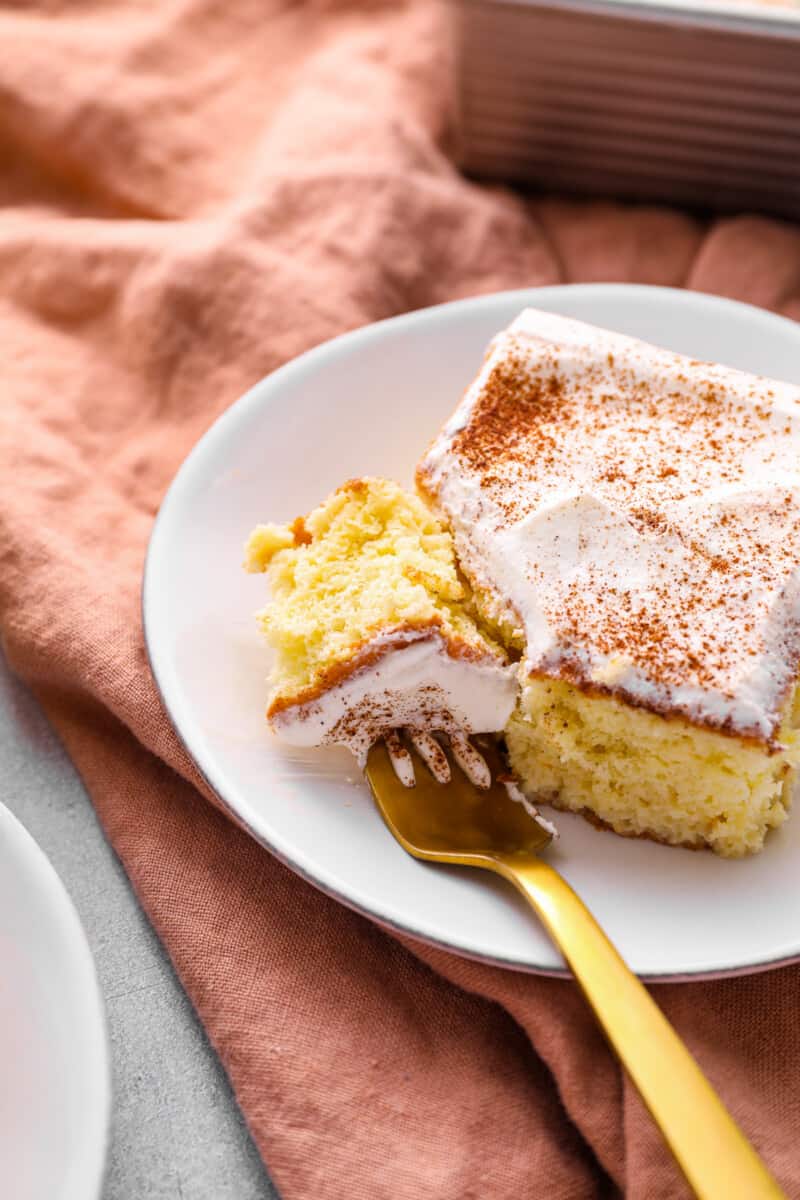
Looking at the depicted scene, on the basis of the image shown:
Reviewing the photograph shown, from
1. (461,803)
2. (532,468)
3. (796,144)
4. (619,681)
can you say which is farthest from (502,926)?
(796,144)

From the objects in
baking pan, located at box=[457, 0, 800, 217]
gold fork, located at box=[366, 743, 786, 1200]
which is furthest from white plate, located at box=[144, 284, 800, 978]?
baking pan, located at box=[457, 0, 800, 217]

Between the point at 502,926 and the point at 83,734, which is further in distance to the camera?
the point at 83,734

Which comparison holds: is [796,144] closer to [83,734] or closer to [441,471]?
[441,471]

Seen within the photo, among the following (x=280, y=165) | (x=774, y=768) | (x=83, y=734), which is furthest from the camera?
(x=280, y=165)

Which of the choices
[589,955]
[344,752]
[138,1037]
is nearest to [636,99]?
[344,752]

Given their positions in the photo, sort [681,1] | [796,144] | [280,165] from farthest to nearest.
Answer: [280,165] → [796,144] → [681,1]

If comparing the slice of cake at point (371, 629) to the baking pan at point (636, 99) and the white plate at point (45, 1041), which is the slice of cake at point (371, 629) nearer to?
the white plate at point (45, 1041)

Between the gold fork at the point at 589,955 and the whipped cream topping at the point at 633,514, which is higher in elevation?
the whipped cream topping at the point at 633,514

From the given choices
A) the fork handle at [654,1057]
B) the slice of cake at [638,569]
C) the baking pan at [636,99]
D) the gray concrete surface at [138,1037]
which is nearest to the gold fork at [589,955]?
the fork handle at [654,1057]
